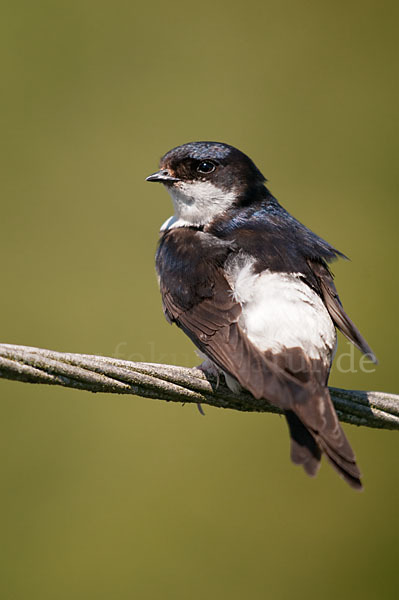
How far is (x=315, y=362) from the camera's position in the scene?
2107mm

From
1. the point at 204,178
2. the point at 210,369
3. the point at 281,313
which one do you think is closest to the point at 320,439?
the point at 281,313

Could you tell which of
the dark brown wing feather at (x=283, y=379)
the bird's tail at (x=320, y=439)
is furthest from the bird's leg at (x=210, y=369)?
the bird's tail at (x=320, y=439)

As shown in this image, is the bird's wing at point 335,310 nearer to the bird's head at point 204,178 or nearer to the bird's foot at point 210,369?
the bird's foot at point 210,369

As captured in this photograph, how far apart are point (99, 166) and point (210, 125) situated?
0.78 metres

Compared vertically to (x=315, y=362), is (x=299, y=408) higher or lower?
lower

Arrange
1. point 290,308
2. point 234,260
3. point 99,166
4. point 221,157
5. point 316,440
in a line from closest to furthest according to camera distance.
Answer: point 316,440, point 290,308, point 234,260, point 221,157, point 99,166

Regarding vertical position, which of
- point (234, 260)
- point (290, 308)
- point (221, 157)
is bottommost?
point (290, 308)

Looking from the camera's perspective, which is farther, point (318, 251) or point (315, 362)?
point (318, 251)

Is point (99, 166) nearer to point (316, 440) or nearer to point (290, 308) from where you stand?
point (290, 308)

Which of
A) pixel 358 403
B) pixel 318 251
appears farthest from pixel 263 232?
pixel 358 403

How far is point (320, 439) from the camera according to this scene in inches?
74.4

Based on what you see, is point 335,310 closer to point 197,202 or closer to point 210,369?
point 210,369

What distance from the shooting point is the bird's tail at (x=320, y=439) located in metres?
1.84

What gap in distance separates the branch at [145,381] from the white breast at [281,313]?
0.61 feet
